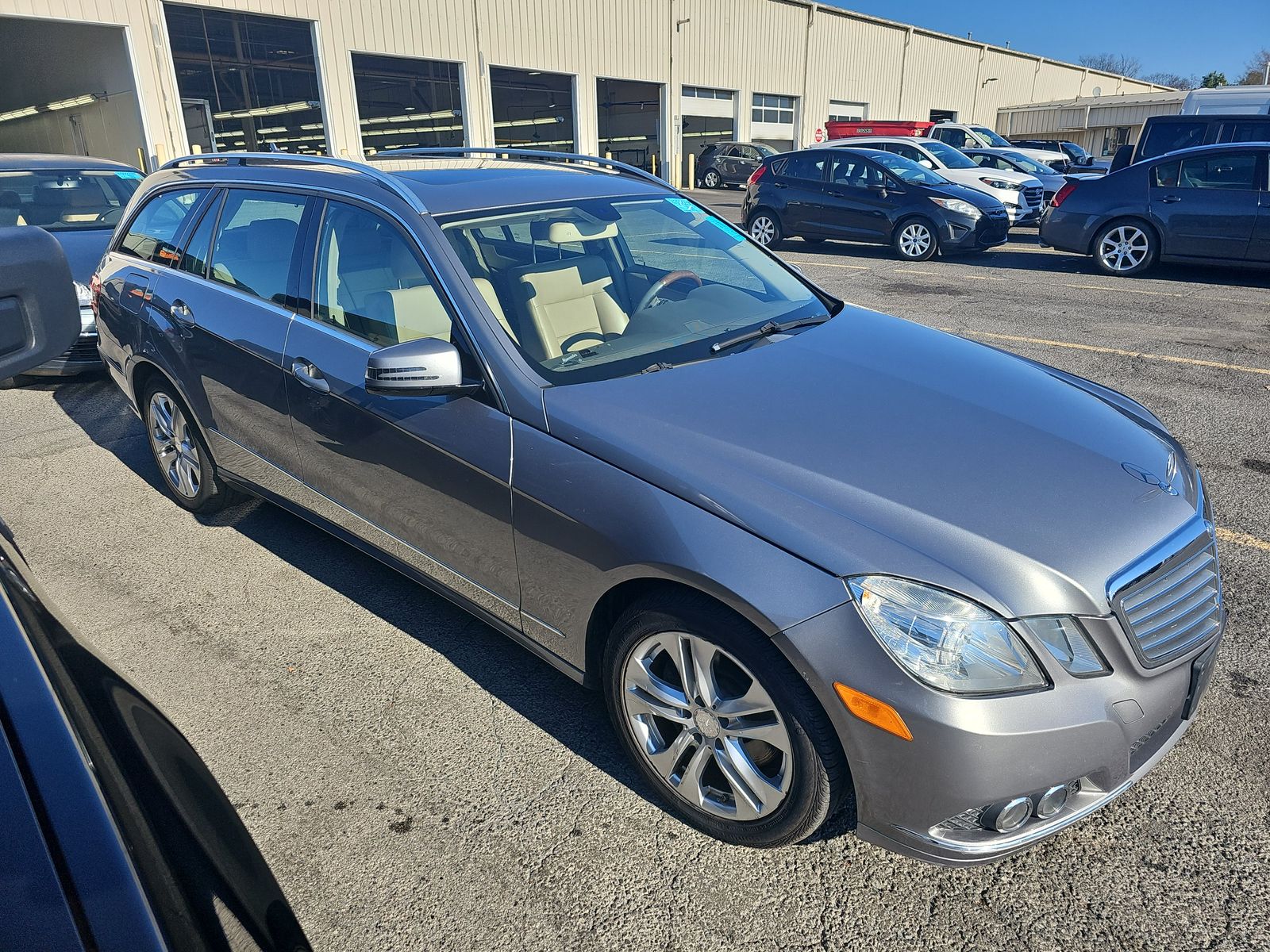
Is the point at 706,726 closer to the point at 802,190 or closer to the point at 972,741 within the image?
the point at 972,741

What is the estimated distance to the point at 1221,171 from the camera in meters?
9.93

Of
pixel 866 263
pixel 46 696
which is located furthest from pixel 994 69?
pixel 46 696

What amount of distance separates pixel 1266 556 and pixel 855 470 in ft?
8.77

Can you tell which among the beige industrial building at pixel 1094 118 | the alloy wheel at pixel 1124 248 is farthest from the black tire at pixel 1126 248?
the beige industrial building at pixel 1094 118

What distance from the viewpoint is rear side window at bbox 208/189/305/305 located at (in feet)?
11.5

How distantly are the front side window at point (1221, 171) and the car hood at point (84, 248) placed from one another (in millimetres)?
11094

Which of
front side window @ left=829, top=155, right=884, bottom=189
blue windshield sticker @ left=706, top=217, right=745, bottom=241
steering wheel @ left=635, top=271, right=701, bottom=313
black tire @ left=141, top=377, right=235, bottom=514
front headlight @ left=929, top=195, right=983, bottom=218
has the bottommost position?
black tire @ left=141, top=377, right=235, bottom=514

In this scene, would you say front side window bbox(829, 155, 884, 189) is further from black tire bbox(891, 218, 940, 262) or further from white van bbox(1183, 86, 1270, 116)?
white van bbox(1183, 86, 1270, 116)

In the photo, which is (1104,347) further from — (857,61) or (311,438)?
(857,61)

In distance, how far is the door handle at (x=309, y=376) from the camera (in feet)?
10.4

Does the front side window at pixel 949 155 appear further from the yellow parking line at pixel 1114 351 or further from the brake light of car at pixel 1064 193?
the yellow parking line at pixel 1114 351

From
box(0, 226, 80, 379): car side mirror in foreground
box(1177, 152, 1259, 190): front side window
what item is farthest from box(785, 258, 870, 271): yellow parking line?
box(0, 226, 80, 379): car side mirror in foreground

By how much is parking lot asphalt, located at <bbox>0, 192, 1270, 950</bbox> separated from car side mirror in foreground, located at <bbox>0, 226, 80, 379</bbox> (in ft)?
2.87

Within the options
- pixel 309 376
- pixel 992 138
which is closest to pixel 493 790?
pixel 309 376
